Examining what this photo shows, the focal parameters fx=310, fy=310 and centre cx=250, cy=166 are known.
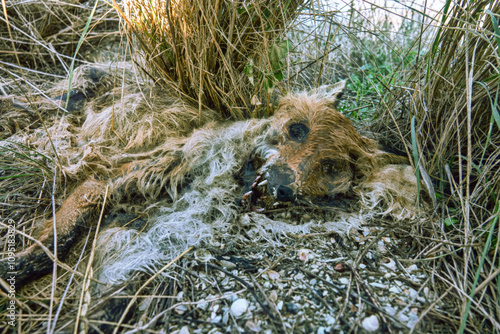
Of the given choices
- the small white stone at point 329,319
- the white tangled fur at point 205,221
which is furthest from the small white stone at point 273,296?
the white tangled fur at point 205,221

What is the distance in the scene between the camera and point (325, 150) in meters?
2.14

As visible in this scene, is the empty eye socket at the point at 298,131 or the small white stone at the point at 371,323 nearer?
the small white stone at the point at 371,323

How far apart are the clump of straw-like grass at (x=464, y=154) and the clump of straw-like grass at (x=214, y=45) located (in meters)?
1.07

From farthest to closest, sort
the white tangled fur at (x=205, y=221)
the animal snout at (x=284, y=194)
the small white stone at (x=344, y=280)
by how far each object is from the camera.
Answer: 1. the animal snout at (x=284, y=194)
2. the white tangled fur at (x=205, y=221)
3. the small white stone at (x=344, y=280)

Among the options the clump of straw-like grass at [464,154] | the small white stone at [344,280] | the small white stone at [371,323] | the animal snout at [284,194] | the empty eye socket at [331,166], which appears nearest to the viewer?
the small white stone at [371,323]

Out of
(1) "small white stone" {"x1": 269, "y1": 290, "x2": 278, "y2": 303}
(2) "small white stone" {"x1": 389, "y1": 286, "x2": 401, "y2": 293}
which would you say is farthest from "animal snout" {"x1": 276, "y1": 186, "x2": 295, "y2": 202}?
(2) "small white stone" {"x1": 389, "y1": 286, "x2": 401, "y2": 293}

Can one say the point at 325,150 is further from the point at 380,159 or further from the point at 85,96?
the point at 85,96

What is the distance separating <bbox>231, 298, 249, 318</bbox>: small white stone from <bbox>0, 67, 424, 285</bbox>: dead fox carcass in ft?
1.71

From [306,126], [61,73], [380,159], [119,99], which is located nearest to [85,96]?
[119,99]

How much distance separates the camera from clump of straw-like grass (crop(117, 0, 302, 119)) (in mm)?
2191

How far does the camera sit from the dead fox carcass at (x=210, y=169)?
2000 mm

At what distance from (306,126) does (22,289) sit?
195 cm

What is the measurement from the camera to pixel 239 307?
1505mm

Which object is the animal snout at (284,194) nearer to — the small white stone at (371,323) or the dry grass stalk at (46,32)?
the small white stone at (371,323)
